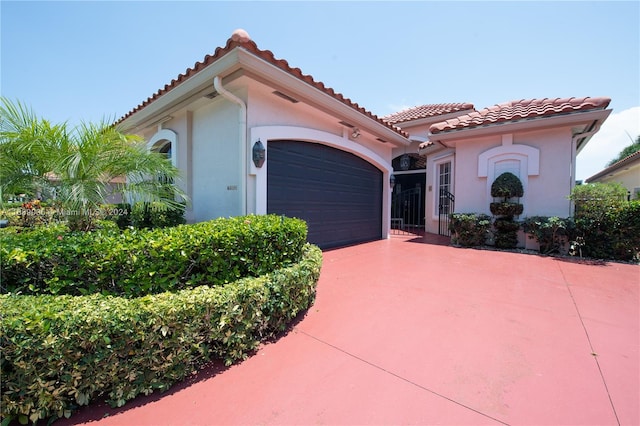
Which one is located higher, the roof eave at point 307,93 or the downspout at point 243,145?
the roof eave at point 307,93

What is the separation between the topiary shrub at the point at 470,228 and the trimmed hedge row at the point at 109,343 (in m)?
7.84

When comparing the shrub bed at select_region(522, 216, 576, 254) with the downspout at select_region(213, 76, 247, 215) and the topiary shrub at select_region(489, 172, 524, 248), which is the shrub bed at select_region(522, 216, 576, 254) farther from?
the downspout at select_region(213, 76, 247, 215)

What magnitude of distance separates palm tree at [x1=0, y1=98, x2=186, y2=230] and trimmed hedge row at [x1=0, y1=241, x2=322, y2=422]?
4.88ft

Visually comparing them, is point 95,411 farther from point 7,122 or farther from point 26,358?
point 7,122

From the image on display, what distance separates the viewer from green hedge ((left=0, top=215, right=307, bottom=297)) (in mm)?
2443

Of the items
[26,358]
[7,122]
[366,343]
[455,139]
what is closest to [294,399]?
[366,343]

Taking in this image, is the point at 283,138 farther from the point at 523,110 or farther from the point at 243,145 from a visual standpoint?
the point at 523,110

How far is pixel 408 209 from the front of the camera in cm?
1473

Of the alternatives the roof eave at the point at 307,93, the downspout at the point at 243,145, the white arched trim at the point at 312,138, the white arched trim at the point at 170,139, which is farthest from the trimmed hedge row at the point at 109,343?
the white arched trim at the point at 170,139

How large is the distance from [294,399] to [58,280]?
2400 millimetres

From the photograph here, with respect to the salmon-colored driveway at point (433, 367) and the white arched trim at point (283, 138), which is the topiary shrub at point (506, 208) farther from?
the white arched trim at point (283, 138)

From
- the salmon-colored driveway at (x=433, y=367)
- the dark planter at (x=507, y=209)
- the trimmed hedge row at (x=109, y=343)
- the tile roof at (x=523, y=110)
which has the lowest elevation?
the salmon-colored driveway at (x=433, y=367)

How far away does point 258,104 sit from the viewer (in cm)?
545

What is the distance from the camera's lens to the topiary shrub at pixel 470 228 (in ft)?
27.2
